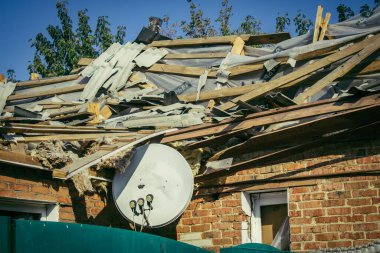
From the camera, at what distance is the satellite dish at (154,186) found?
7.00 metres

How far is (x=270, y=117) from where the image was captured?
7172 mm

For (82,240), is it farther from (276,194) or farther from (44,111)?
(44,111)

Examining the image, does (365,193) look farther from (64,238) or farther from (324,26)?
(64,238)

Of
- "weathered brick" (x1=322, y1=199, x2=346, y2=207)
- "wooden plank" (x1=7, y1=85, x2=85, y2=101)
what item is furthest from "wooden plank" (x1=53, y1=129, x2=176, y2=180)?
"wooden plank" (x1=7, y1=85, x2=85, y2=101)

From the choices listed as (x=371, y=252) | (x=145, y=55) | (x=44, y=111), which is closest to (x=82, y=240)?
(x=371, y=252)

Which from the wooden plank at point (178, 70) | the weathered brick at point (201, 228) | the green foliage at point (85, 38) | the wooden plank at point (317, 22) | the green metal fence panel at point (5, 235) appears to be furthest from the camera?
the green foliage at point (85, 38)

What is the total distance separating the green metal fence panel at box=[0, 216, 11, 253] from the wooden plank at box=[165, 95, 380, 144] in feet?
11.7

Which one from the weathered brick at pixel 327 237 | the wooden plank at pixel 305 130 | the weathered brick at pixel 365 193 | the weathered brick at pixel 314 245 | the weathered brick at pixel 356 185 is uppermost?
the wooden plank at pixel 305 130

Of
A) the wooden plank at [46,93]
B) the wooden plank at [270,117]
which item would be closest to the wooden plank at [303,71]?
the wooden plank at [270,117]

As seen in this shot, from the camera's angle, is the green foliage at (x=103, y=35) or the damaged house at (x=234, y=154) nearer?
the damaged house at (x=234, y=154)

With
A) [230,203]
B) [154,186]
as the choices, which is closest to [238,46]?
[230,203]

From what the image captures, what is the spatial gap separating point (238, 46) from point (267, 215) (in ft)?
10.7

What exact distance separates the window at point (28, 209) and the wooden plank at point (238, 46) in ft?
13.8

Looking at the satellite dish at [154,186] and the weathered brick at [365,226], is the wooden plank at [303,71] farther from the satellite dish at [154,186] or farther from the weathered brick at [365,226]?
the weathered brick at [365,226]
